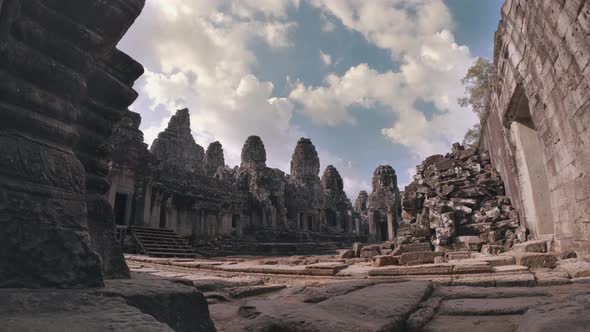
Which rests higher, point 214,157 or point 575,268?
point 214,157

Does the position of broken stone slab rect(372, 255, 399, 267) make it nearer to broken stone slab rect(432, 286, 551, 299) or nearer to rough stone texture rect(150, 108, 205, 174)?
broken stone slab rect(432, 286, 551, 299)

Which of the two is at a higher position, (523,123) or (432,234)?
(523,123)

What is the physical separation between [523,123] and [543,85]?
9.05ft


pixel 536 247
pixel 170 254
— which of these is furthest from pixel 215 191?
pixel 536 247

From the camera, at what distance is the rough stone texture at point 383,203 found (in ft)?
113

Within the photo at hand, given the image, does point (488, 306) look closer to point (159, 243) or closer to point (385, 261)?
point (385, 261)

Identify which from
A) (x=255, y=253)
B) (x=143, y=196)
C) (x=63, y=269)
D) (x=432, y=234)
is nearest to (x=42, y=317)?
(x=63, y=269)

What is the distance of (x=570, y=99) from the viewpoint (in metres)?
4.86

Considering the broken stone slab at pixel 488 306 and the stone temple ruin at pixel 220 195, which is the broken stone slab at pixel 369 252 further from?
the broken stone slab at pixel 488 306

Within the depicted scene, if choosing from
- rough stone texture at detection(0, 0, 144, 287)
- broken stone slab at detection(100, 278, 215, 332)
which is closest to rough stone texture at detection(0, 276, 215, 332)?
broken stone slab at detection(100, 278, 215, 332)

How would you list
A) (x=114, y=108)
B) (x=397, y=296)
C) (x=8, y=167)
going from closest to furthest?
(x=8, y=167) < (x=397, y=296) < (x=114, y=108)

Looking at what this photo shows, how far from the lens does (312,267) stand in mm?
6789

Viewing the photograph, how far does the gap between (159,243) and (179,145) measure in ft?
49.4

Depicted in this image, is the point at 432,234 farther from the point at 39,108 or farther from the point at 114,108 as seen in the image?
the point at 39,108
